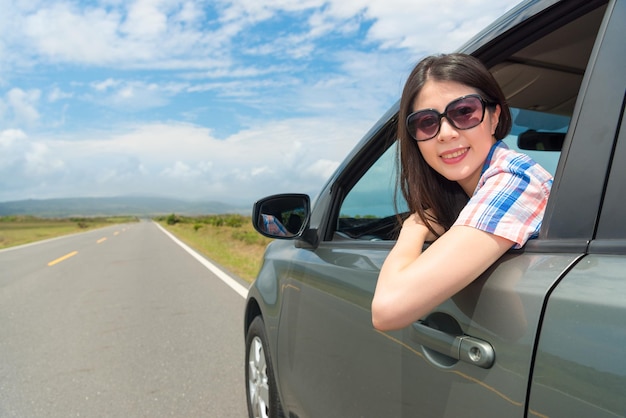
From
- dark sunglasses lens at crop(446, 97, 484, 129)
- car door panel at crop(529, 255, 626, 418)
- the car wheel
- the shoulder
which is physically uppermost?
dark sunglasses lens at crop(446, 97, 484, 129)

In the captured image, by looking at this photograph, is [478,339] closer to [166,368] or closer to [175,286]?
[166,368]

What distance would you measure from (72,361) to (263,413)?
2.59m

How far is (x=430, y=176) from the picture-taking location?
1.59m

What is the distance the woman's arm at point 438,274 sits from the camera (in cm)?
113

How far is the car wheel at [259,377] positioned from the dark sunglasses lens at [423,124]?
169 cm

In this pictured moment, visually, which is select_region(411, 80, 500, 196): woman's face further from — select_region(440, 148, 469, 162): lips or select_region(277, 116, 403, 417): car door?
select_region(277, 116, 403, 417): car door

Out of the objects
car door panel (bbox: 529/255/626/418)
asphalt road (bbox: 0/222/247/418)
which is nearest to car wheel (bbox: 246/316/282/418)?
asphalt road (bbox: 0/222/247/418)

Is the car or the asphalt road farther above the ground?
the car

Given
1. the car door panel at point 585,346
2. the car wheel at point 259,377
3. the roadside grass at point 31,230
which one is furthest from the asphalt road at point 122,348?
the roadside grass at point 31,230

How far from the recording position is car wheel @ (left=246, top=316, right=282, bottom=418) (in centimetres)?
271

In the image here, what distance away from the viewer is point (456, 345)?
3.94ft

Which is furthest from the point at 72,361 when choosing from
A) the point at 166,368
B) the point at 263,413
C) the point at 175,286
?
the point at 175,286

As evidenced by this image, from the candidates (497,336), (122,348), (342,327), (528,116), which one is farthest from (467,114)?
(122,348)

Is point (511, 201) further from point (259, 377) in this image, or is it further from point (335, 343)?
point (259, 377)
